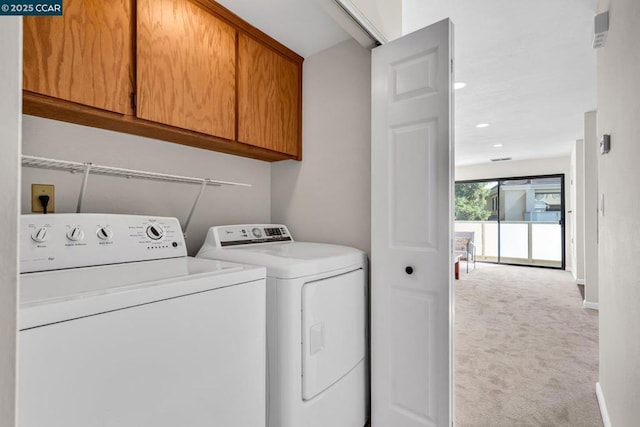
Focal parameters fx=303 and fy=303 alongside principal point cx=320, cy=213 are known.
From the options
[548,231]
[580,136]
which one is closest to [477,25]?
[580,136]

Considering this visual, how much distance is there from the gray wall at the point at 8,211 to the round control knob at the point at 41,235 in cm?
86

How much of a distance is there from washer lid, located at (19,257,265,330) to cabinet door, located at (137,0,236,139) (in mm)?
703

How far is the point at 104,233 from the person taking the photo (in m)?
1.22

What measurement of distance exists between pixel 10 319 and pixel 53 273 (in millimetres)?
792

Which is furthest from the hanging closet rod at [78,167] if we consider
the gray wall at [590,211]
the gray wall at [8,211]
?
the gray wall at [590,211]

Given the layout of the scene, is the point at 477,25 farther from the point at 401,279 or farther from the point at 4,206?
the point at 4,206

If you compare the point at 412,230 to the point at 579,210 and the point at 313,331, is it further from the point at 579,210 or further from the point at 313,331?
the point at 579,210

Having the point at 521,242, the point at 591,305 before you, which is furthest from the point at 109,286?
the point at 521,242

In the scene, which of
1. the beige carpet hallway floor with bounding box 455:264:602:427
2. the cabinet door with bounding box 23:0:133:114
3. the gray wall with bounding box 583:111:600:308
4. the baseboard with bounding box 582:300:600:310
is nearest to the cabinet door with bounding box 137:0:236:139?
the cabinet door with bounding box 23:0:133:114

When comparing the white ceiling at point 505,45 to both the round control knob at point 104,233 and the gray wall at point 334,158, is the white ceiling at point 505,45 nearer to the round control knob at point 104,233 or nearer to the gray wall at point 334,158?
the gray wall at point 334,158

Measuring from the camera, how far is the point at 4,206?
380 millimetres

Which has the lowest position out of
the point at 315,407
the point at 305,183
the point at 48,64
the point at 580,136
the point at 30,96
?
the point at 315,407

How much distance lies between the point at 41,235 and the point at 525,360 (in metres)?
3.16

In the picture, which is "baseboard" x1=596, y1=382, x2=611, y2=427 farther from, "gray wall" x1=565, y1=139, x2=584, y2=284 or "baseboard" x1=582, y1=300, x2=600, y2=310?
"gray wall" x1=565, y1=139, x2=584, y2=284
